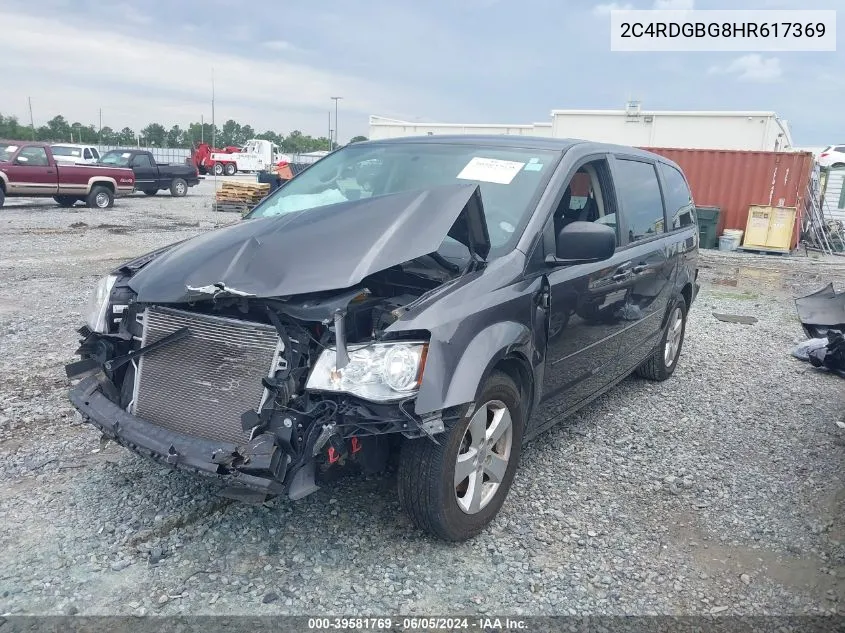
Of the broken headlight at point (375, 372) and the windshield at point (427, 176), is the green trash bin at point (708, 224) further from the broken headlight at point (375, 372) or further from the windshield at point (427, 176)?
the broken headlight at point (375, 372)

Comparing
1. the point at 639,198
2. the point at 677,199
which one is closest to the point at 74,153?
the point at 677,199

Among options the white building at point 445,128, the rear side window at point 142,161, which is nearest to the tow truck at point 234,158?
the white building at point 445,128

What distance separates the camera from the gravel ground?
2.78 meters

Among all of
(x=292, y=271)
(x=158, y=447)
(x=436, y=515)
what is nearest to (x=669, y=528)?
(x=436, y=515)

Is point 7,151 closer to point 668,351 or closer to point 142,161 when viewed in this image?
point 142,161

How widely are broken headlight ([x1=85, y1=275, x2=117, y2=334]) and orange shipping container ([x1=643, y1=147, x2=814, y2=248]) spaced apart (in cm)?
1661

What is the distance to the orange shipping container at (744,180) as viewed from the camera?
16531 mm

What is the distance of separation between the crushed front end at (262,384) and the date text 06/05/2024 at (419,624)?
1.64 feet

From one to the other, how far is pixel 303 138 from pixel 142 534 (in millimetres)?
79880

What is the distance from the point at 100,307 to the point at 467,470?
6.45 feet

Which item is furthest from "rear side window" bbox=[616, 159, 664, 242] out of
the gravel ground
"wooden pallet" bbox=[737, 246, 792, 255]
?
"wooden pallet" bbox=[737, 246, 792, 255]

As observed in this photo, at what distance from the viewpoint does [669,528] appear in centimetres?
344

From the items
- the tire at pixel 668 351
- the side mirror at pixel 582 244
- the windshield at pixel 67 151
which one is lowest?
the tire at pixel 668 351

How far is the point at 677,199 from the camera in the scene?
5.63 m
